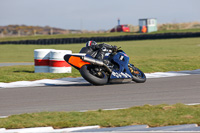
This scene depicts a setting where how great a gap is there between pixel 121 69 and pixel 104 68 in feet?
1.66

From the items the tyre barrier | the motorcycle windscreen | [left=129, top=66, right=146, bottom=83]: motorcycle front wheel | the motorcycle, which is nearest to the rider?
the motorcycle

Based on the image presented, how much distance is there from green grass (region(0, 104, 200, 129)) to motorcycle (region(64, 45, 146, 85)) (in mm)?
3883

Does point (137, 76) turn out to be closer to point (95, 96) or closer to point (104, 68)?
point (104, 68)

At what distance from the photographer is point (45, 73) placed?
47.2 ft

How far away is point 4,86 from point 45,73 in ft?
8.41

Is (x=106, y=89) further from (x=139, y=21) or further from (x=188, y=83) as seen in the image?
(x=139, y=21)

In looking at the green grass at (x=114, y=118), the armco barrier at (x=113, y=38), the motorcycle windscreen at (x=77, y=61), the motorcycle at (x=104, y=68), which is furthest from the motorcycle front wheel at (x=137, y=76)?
the armco barrier at (x=113, y=38)

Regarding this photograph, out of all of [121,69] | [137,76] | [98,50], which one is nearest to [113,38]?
[137,76]

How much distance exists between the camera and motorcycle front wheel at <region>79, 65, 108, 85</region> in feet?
37.2

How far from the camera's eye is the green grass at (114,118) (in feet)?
21.3

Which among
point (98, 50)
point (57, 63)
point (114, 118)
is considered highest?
point (98, 50)

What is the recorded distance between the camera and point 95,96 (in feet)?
32.0

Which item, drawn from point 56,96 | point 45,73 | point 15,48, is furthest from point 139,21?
point 56,96

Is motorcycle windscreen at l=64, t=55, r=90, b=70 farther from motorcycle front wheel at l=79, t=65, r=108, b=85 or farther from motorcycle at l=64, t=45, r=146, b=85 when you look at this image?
motorcycle front wheel at l=79, t=65, r=108, b=85
